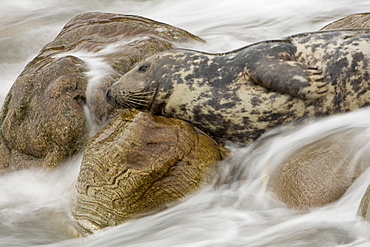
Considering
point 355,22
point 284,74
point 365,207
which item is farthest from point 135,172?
point 355,22

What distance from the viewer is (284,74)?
4883 millimetres

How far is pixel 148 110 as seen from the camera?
564 centimetres

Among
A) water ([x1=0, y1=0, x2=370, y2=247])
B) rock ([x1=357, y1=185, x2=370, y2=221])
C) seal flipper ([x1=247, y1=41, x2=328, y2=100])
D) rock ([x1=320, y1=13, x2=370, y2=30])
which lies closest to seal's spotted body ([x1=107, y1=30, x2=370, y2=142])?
seal flipper ([x1=247, y1=41, x2=328, y2=100])

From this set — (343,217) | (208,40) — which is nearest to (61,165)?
(343,217)

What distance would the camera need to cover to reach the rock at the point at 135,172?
471 cm

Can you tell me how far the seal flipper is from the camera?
192 inches

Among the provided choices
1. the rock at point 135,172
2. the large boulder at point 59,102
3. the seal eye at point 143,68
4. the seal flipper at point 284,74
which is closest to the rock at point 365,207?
the seal flipper at point 284,74

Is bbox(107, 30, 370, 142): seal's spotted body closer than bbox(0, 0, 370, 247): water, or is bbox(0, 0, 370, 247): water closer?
bbox(0, 0, 370, 247): water

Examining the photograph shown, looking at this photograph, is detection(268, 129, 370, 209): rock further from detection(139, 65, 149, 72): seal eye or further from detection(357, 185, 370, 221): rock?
detection(139, 65, 149, 72): seal eye

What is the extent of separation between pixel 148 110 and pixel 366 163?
229 cm

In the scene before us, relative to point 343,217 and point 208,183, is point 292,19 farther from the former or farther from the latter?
point 343,217

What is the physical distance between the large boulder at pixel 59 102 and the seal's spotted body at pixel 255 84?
37cm

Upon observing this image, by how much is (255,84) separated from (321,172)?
1174 mm

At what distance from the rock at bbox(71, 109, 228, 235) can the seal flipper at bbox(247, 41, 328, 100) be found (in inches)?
33.8
